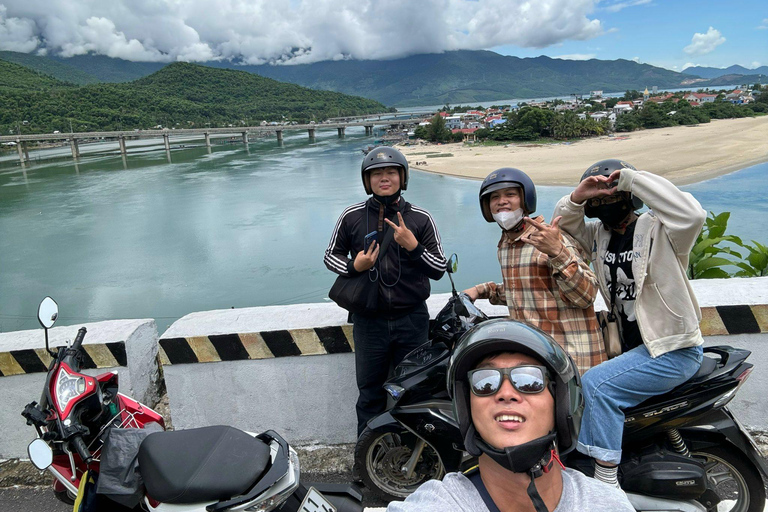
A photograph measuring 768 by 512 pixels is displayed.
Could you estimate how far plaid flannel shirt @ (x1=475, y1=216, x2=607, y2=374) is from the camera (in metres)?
1.89

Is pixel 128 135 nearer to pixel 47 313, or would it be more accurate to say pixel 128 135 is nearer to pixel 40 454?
pixel 47 313

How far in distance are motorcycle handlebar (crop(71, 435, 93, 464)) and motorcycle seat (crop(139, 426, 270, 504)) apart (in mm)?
165

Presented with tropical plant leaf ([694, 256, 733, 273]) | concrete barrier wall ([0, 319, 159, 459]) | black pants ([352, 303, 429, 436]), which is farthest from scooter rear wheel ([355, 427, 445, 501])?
tropical plant leaf ([694, 256, 733, 273])

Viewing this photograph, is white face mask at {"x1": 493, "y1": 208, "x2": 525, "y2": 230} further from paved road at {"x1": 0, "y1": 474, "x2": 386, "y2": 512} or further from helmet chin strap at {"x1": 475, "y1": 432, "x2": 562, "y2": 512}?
paved road at {"x1": 0, "y1": 474, "x2": 386, "y2": 512}

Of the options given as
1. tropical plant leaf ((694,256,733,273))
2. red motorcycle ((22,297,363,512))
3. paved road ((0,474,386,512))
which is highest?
red motorcycle ((22,297,363,512))

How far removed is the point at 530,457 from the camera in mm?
976

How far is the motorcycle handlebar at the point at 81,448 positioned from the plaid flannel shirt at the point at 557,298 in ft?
4.96

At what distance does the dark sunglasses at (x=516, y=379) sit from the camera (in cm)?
105

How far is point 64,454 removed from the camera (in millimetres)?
1810

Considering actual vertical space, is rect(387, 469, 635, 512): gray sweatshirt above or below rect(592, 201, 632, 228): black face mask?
below

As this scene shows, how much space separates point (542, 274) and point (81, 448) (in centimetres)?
168

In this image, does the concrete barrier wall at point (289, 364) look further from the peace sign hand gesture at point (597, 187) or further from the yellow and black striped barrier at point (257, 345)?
the peace sign hand gesture at point (597, 187)

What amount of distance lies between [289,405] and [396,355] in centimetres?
76

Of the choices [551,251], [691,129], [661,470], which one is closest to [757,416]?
[661,470]
